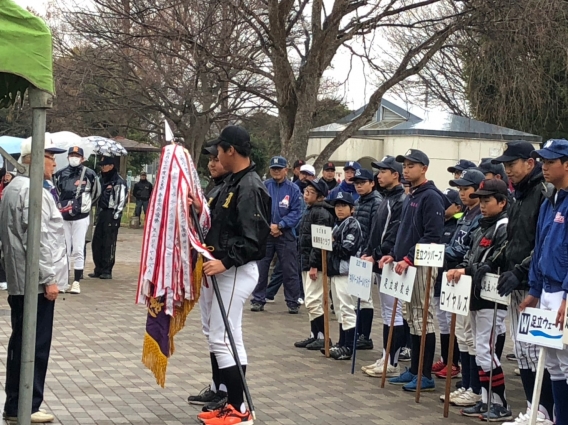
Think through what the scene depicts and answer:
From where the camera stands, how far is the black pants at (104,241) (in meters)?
14.8

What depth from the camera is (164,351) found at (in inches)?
260

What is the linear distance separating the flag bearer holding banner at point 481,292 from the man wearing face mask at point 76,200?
287 inches

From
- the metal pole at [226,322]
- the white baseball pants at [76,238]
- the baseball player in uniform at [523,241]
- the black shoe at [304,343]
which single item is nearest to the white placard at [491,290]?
the baseball player in uniform at [523,241]

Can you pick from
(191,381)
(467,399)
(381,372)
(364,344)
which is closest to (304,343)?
(364,344)

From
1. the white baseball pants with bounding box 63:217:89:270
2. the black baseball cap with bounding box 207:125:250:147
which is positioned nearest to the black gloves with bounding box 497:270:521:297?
the black baseball cap with bounding box 207:125:250:147

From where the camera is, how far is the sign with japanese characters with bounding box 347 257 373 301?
8.50 m

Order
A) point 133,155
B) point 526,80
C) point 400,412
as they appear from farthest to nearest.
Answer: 1. point 133,155
2. point 526,80
3. point 400,412

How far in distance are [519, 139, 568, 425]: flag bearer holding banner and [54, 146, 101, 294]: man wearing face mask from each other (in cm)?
833

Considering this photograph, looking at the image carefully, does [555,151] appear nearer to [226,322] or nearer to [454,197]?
[226,322]

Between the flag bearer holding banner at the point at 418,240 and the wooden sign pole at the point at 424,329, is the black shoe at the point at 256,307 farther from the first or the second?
the wooden sign pole at the point at 424,329

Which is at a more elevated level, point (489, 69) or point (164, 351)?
point (489, 69)

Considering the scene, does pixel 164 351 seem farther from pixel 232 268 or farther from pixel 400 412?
pixel 400 412

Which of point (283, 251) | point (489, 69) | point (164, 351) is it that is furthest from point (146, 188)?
point (164, 351)

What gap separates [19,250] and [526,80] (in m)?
11.8
